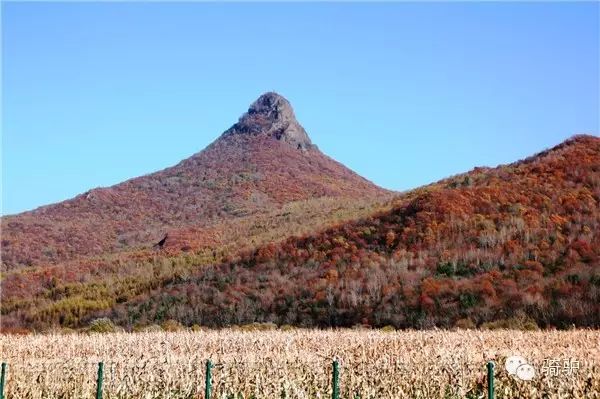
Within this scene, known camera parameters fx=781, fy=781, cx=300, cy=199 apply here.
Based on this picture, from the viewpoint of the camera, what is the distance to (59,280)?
60.3 metres

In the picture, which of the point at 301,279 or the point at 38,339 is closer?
the point at 38,339

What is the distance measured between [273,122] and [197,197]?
126 ft

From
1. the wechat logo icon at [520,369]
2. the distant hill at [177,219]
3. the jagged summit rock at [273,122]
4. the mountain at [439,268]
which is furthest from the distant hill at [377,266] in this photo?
the jagged summit rock at [273,122]

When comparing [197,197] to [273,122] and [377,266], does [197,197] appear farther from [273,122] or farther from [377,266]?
[377,266]

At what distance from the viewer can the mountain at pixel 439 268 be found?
3494 cm

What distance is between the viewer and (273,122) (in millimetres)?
140875

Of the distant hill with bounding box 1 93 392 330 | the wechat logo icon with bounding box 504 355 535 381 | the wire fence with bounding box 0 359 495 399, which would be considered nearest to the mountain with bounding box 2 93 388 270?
the distant hill with bounding box 1 93 392 330

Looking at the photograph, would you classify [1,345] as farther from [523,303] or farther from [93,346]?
[523,303]

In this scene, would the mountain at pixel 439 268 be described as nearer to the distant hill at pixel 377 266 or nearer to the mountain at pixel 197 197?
the distant hill at pixel 377 266

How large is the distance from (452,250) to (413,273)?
13.2 feet

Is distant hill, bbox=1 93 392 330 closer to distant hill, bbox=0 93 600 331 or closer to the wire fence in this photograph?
distant hill, bbox=0 93 600 331

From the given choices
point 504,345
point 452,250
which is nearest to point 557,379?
point 504,345

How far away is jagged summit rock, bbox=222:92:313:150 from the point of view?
13750 centimetres

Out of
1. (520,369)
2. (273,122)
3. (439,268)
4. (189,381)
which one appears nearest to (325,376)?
(189,381)
